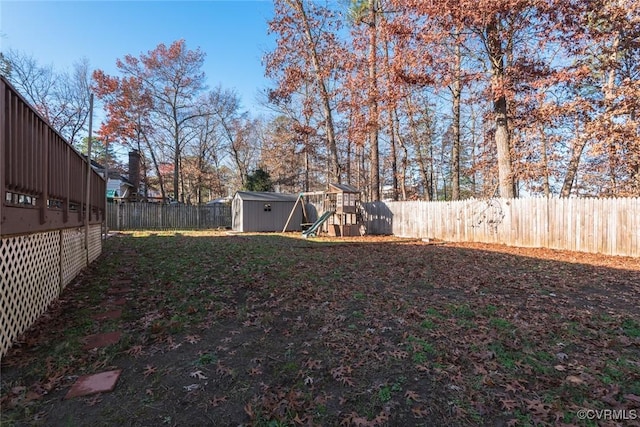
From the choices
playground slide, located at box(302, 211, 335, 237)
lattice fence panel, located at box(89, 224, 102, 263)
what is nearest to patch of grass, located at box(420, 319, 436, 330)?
lattice fence panel, located at box(89, 224, 102, 263)

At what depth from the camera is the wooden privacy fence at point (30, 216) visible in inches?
104

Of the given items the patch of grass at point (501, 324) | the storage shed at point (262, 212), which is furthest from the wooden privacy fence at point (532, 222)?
the patch of grass at point (501, 324)

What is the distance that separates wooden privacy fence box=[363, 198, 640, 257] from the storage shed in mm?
6990

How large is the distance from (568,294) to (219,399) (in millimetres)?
4929

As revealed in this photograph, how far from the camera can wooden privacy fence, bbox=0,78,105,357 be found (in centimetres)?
263

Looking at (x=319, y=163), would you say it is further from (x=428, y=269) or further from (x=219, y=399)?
(x=219, y=399)

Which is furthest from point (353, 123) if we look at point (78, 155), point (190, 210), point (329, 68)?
point (78, 155)

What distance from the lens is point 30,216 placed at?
3205 millimetres

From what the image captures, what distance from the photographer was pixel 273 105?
22.4m

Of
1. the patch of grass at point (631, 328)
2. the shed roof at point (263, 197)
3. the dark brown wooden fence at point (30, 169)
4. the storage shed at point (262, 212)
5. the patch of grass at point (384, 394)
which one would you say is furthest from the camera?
the shed roof at point (263, 197)

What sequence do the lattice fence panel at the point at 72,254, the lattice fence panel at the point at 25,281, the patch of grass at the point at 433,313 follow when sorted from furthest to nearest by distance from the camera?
the lattice fence panel at the point at 72,254 < the patch of grass at the point at 433,313 < the lattice fence panel at the point at 25,281

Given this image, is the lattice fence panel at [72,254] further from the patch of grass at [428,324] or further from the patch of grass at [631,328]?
the patch of grass at [631,328]

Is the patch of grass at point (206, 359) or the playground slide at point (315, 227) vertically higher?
the playground slide at point (315, 227)

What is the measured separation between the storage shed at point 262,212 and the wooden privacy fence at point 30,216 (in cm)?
1330
